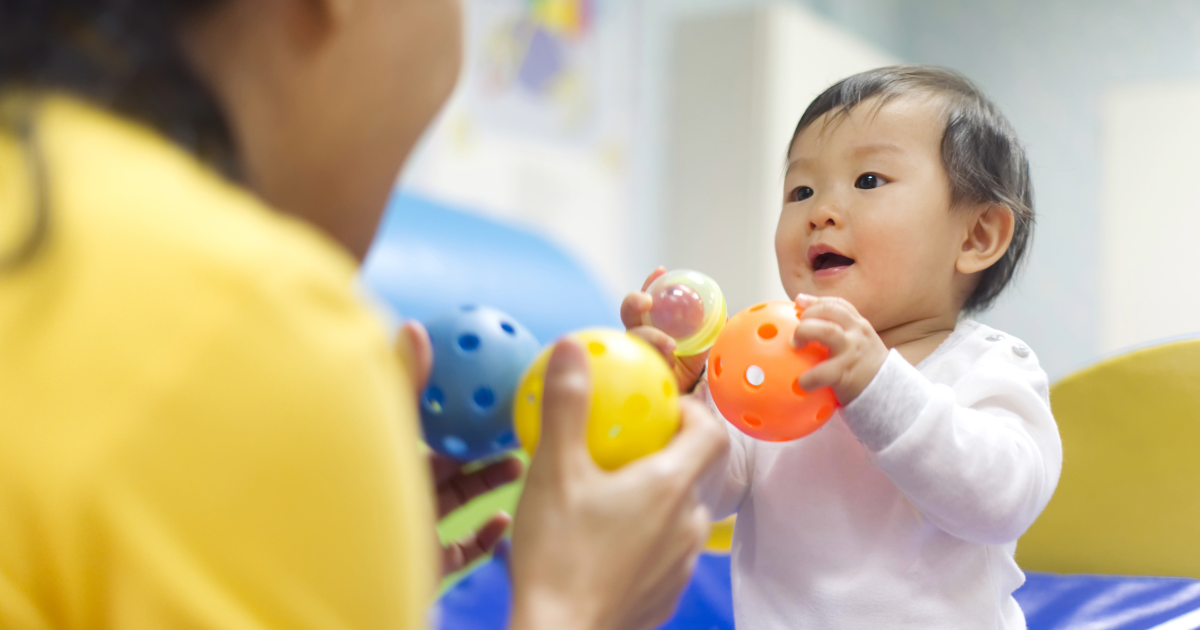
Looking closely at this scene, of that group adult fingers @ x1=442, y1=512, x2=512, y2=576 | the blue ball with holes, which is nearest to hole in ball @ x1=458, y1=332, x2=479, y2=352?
the blue ball with holes

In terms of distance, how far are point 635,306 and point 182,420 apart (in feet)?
1.76

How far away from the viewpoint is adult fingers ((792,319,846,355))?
646mm

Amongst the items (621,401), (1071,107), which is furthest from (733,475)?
(1071,107)

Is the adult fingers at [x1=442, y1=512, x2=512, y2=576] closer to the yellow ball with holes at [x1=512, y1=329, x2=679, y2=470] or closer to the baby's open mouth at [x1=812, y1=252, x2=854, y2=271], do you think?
the yellow ball with holes at [x1=512, y1=329, x2=679, y2=470]

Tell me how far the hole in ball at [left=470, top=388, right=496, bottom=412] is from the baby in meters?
0.16

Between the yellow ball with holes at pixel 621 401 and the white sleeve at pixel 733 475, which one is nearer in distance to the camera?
the yellow ball with holes at pixel 621 401

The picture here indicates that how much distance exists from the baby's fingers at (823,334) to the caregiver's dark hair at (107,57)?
0.42 m

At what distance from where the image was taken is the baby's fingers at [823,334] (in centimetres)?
65

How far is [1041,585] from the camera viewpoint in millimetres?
1162

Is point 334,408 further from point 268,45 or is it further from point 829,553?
point 829,553

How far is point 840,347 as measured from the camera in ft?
2.13

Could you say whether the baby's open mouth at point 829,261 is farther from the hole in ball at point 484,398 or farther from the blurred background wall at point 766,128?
the blurred background wall at point 766,128

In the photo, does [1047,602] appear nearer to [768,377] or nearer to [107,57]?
[768,377]

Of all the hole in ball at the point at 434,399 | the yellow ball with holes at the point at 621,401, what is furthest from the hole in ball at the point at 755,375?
the hole in ball at the point at 434,399
